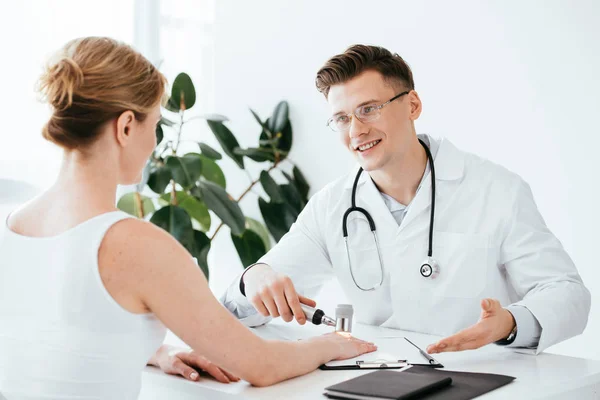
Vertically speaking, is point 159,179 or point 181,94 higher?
point 181,94

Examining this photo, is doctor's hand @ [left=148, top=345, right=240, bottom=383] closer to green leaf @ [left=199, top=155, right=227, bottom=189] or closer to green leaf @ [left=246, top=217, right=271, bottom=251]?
green leaf @ [left=199, top=155, right=227, bottom=189]

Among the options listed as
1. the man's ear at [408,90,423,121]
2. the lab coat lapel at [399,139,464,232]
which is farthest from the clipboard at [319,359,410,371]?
the man's ear at [408,90,423,121]

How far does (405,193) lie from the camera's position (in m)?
2.27

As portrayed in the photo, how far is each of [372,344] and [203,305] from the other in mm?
555

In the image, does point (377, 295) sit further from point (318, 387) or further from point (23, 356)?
point (23, 356)

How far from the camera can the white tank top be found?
1.26m

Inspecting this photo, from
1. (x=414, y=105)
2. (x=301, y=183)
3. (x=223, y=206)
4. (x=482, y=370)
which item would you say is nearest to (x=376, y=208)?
(x=414, y=105)

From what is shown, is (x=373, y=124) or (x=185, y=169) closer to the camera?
(x=373, y=124)

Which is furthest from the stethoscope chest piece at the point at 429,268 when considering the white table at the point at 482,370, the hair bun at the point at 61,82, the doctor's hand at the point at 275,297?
the hair bun at the point at 61,82

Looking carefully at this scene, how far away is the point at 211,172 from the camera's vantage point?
12.3 feet

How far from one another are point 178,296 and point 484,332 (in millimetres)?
746

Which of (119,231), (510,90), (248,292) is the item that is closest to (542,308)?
(248,292)

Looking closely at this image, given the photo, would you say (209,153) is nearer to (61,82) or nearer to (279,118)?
(279,118)

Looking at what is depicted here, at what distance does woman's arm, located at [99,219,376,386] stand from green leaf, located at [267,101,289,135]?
2.54 m
